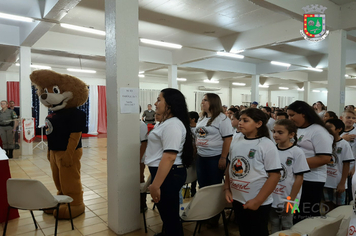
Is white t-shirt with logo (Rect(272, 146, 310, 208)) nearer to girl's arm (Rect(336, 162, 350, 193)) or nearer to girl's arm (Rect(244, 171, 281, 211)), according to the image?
girl's arm (Rect(244, 171, 281, 211))

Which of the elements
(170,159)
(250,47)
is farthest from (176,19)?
(170,159)

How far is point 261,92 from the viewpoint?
22.2m

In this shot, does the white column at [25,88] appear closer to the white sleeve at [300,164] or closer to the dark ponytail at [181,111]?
the dark ponytail at [181,111]

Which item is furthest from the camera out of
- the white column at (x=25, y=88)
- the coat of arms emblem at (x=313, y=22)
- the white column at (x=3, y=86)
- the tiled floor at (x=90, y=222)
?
the white column at (x=3, y=86)

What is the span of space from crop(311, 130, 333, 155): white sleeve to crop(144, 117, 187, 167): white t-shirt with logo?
1.12 meters

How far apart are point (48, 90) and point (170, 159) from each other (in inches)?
85.4

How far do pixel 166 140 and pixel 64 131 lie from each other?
1.68 m

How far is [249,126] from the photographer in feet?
6.01

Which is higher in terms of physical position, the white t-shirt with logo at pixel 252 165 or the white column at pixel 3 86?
the white column at pixel 3 86

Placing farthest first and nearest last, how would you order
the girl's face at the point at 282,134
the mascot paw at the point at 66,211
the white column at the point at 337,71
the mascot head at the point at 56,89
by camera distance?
the white column at the point at 337,71
the mascot head at the point at 56,89
the mascot paw at the point at 66,211
the girl's face at the point at 282,134

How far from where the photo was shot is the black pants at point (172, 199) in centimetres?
200

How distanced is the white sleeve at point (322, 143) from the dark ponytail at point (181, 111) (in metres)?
1.05

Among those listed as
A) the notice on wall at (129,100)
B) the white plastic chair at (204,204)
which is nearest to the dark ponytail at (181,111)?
the white plastic chair at (204,204)

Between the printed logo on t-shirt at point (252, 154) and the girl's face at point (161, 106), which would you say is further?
the girl's face at point (161, 106)
